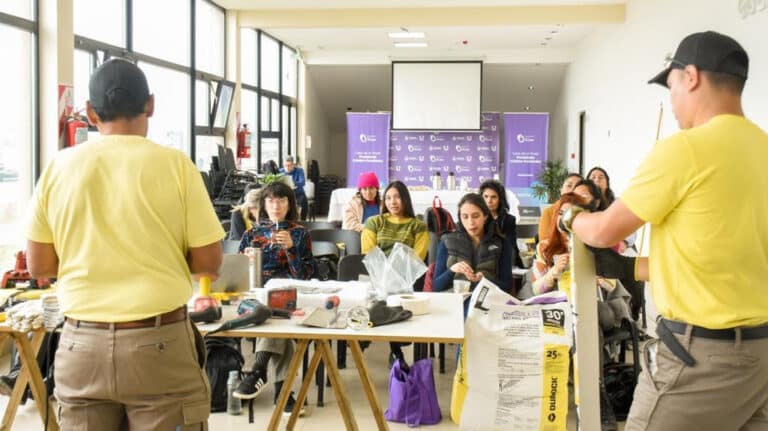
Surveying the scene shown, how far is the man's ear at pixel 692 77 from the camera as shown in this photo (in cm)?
167

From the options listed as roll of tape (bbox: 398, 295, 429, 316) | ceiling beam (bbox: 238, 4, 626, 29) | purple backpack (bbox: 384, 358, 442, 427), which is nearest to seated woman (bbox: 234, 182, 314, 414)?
purple backpack (bbox: 384, 358, 442, 427)

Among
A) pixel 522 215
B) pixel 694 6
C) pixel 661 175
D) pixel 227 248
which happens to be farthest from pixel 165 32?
pixel 661 175

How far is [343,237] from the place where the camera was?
553 centimetres

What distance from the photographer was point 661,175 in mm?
1620

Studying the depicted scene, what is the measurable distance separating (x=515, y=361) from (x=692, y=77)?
1.97 meters

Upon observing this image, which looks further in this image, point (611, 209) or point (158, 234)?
point (158, 234)

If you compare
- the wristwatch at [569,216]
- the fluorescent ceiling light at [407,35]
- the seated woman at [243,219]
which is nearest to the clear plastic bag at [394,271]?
the seated woman at [243,219]

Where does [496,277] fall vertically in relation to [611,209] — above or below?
below

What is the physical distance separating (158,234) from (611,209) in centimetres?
106

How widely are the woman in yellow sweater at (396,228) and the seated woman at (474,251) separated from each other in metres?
0.55

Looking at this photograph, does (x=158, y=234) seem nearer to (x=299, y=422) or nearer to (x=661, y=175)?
(x=661, y=175)

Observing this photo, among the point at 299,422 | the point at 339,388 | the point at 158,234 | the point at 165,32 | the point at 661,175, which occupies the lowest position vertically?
the point at 299,422

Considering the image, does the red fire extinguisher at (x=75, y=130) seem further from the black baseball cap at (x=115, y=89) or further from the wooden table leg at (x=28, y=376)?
the black baseball cap at (x=115, y=89)

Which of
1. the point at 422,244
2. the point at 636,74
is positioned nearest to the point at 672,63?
the point at 422,244
